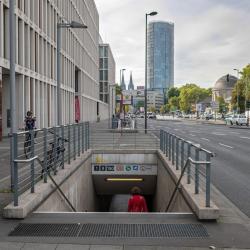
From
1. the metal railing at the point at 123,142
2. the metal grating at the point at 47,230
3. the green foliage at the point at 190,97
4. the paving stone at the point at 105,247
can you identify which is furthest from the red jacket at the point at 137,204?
the green foliage at the point at 190,97

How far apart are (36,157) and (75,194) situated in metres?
5.31

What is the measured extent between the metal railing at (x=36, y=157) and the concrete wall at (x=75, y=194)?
45 cm

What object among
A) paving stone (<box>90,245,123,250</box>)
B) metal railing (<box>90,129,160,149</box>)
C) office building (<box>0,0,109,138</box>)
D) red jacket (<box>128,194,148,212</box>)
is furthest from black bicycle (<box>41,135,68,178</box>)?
metal railing (<box>90,129,160,149</box>)

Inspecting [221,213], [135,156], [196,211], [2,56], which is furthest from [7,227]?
[2,56]

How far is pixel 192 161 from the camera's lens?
789 cm

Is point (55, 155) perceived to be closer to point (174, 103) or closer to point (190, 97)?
point (190, 97)

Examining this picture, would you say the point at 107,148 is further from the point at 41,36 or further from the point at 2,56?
the point at 41,36

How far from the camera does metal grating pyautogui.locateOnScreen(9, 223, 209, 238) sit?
6051 mm

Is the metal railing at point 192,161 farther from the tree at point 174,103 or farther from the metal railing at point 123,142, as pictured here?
the tree at point 174,103

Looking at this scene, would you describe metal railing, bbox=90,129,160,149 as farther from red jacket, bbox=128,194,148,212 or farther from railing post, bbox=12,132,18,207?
→ railing post, bbox=12,132,18,207

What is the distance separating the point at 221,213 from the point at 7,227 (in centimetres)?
355

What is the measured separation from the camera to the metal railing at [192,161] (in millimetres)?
7191

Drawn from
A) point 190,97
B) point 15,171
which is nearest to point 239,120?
point 15,171

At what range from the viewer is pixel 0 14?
23.7 m
